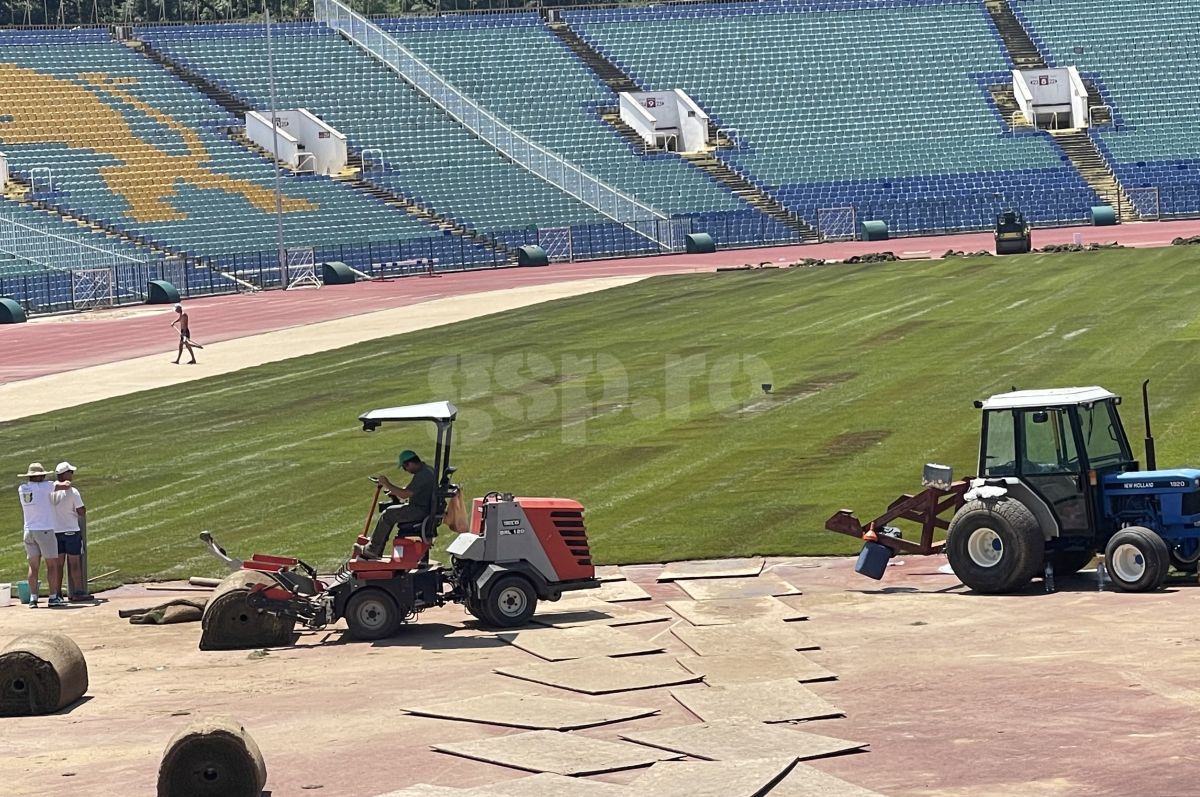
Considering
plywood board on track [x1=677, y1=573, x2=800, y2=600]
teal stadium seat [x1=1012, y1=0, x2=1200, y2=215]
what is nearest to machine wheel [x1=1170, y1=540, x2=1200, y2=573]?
plywood board on track [x1=677, y1=573, x2=800, y2=600]

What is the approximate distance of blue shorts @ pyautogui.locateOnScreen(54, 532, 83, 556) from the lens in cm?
2094

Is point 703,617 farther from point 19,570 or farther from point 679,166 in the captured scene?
point 679,166

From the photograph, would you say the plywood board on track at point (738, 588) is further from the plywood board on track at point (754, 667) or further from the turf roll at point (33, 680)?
the turf roll at point (33, 680)

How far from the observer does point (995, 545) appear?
1870 centimetres

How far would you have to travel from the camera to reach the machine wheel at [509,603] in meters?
18.4

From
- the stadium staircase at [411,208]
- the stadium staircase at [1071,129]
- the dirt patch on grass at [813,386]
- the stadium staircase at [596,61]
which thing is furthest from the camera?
the stadium staircase at [596,61]

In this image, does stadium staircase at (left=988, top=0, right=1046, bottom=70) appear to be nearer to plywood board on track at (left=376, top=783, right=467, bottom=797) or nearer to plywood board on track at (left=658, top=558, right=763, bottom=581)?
plywood board on track at (left=658, top=558, right=763, bottom=581)

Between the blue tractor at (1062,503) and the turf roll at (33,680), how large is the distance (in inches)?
324

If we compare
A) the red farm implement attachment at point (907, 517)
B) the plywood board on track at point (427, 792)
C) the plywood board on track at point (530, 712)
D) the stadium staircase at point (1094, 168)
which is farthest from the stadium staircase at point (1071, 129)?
the plywood board on track at point (427, 792)

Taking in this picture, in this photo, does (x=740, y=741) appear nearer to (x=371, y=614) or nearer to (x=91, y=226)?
(x=371, y=614)

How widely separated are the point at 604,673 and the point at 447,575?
3348 millimetres

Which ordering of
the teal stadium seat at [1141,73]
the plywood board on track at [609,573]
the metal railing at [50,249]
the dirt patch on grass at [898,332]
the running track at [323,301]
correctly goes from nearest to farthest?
the plywood board on track at [609,573] → the dirt patch on grass at [898,332] → the running track at [323,301] → the metal railing at [50,249] → the teal stadium seat at [1141,73]

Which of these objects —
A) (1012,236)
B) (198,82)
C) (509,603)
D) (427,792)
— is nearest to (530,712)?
(427,792)

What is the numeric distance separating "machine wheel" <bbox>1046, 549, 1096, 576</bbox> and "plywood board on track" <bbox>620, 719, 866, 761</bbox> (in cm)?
639
